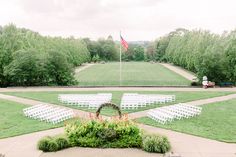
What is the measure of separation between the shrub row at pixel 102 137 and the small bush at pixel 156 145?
0.08 metres

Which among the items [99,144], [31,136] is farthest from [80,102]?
[99,144]

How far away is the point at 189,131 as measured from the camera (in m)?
18.7

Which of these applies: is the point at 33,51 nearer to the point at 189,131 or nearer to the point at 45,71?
the point at 45,71

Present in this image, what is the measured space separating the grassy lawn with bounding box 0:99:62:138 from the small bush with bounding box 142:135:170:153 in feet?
22.6

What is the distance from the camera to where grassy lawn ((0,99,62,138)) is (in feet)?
62.5

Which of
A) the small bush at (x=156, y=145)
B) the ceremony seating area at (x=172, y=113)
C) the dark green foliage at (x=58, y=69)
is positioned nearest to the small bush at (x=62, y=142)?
the small bush at (x=156, y=145)

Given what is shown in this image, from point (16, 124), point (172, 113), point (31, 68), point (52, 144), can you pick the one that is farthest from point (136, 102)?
point (31, 68)

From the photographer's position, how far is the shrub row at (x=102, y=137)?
1539 centimetres

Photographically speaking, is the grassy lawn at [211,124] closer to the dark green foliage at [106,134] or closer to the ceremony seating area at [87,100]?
the dark green foliage at [106,134]

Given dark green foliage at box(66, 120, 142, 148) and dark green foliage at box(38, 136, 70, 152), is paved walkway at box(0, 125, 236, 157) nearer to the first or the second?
dark green foliage at box(38, 136, 70, 152)

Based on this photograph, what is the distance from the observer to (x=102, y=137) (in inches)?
613

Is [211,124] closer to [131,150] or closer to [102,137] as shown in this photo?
[131,150]

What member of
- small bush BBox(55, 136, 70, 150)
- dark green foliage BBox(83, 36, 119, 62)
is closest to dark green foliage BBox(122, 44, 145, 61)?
dark green foliage BBox(83, 36, 119, 62)

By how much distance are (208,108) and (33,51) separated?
2262cm
